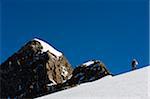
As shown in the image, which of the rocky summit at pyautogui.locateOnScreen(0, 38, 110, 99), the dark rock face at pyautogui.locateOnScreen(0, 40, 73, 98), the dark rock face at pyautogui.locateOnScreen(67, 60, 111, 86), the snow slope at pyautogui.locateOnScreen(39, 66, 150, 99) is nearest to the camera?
the snow slope at pyautogui.locateOnScreen(39, 66, 150, 99)

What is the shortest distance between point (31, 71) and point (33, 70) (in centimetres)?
32

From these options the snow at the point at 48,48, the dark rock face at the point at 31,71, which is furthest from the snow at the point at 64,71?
the snow at the point at 48,48

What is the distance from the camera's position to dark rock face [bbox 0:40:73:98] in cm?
5978

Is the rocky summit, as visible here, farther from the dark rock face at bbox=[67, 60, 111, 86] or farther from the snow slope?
the snow slope

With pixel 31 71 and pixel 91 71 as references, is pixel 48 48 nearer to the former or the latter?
pixel 31 71

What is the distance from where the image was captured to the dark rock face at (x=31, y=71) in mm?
59781

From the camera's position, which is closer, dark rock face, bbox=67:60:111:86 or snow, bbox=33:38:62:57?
dark rock face, bbox=67:60:111:86

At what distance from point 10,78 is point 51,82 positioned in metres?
6.81

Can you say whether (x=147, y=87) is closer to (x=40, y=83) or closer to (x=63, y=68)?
Result: (x=40, y=83)

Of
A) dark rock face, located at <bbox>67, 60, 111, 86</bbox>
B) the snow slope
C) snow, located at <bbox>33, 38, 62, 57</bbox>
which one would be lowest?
the snow slope

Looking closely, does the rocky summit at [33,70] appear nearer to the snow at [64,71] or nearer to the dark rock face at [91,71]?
the snow at [64,71]

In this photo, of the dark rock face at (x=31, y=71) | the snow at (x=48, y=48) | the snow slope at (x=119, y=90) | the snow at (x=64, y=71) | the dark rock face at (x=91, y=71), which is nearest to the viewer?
the snow slope at (x=119, y=90)

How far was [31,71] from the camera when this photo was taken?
→ 63.7 metres

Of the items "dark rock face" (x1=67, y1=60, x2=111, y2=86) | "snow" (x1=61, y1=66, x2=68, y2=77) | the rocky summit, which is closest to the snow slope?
"dark rock face" (x1=67, y1=60, x2=111, y2=86)
